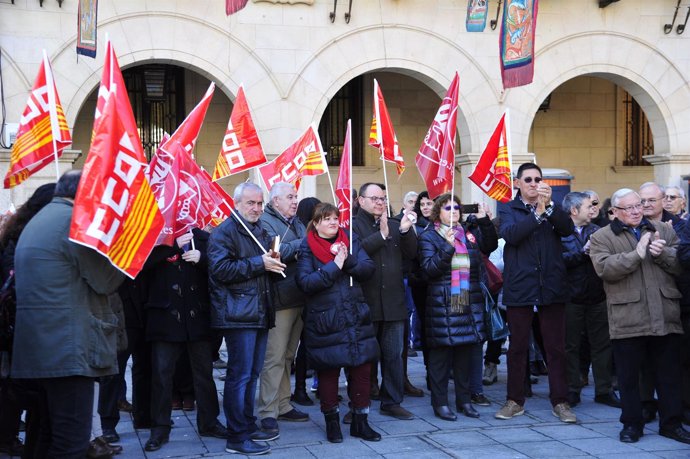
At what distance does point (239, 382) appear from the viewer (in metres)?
6.78

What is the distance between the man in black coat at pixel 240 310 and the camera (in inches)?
263

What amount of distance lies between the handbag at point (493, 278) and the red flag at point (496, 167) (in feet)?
2.49

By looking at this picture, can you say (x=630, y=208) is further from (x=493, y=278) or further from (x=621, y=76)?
(x=621, y=76)

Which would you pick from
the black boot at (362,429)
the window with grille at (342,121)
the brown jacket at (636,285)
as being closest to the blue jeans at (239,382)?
the black boot at (362,429)

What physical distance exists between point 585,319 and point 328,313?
3018 millimetres

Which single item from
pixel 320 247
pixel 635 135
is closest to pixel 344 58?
pixel 635 135

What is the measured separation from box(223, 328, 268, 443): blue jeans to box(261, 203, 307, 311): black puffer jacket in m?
0.72

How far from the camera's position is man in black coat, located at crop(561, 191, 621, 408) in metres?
8.38

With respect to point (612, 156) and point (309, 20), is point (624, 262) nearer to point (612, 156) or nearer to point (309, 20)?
point (309, 20)

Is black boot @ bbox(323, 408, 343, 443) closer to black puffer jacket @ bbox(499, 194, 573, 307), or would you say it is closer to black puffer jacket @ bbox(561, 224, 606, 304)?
black puffer jacket @ bbox(499, 194, 573, 307)

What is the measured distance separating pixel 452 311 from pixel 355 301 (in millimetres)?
1164

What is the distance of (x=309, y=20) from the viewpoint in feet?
46.9

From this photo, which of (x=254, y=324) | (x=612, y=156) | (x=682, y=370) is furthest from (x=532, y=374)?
(x=612, y=156)

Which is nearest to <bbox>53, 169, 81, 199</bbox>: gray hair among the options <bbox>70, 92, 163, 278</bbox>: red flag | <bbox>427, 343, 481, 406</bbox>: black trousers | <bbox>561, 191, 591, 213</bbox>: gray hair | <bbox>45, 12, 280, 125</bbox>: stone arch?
<bbox>70, 92, 163, 278</bbox>: red flag
